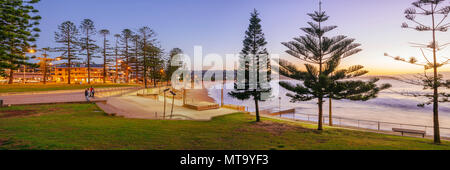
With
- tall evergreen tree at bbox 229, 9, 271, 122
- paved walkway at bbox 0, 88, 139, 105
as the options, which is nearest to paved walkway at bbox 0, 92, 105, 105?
paved walkway at bbox 0, 88, 139, 105

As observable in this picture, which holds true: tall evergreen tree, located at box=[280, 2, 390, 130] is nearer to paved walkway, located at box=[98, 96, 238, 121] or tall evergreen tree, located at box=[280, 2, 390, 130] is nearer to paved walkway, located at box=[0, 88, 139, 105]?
paved walkway, located at box=[98, 96, 238, 121]

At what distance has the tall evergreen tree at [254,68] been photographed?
12258 millimetres

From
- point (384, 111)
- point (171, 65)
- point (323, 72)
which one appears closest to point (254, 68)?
point (323, 72)

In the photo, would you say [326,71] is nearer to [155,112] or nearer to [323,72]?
[323,72]

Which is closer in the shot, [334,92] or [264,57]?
[334,92]

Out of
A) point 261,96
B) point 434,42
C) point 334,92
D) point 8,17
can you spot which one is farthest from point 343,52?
point 8,17

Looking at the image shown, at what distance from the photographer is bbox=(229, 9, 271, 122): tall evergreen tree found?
40.2 ft

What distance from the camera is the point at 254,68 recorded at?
1239cm

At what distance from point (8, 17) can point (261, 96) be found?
41.2 ft

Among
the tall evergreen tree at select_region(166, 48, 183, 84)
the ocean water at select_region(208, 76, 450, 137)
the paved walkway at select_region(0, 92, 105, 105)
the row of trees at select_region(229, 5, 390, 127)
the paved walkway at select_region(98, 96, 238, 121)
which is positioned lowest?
the ocean water at select_region(208, 76, 450, 137)

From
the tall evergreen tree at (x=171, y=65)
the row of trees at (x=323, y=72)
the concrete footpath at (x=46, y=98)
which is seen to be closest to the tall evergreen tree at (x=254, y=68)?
the row of trees at (x=323, y=72)

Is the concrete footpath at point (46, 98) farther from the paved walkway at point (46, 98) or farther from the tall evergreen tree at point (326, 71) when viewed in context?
the tall evergreen tree at point (326, 71)

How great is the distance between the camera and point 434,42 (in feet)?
26.7
